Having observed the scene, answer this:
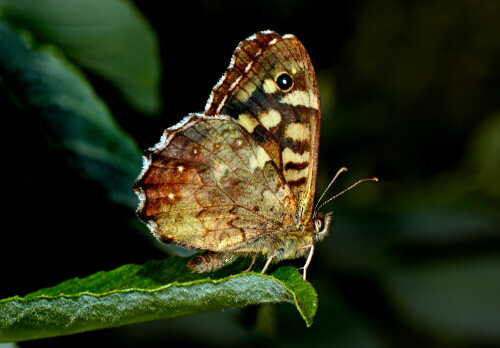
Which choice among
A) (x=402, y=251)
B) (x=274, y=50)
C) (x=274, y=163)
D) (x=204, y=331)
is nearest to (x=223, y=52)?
(x=274, y=50)

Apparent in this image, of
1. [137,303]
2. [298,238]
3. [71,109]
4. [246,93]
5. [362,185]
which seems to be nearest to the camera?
[137,303]

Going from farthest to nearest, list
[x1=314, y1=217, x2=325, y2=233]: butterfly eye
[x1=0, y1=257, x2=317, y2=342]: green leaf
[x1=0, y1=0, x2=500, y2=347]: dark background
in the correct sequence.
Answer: [x1=314, y1=217, x2=325, y2=233]: butterfly eye → [x1=0, y1=0, x2=500, y2=347]: dark background → [x1=0, y1=257, x2=317, y2=342]: green leaf

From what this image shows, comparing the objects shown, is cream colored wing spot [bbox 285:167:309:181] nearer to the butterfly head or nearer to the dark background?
the butterfly head

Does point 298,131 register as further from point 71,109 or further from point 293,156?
point 71,109

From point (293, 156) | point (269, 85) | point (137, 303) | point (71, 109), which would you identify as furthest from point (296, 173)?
point (137, 303)

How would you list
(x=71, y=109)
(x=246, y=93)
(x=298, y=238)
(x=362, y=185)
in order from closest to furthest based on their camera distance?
1. (x=71, y=109)
2. (x=246, y=93)
3. (x=298, y=238)
4. (x=362, y=185)

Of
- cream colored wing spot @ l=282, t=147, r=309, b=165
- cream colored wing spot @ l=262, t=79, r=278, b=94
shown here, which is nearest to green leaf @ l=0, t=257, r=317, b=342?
cream colored wing spot @ l=282, t=147, r=309, b=165

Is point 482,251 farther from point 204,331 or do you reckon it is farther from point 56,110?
point 56,110
